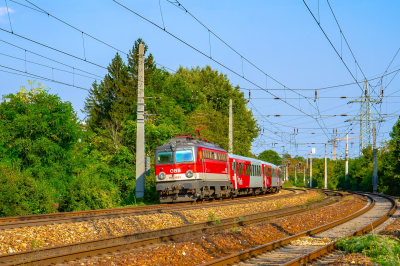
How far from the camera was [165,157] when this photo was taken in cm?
2439

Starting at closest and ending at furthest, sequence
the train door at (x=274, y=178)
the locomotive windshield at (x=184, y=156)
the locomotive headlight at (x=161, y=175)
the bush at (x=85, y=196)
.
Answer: the bush at (x=85, y=196) → the locomotive windshield at (x=184, y=156) → the locomotive headlight at (x=161, y=175) → the train door at (x=274, y=178)

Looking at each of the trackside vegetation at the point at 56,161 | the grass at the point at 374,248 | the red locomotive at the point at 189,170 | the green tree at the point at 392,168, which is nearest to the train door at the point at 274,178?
the green tree at the point at 392,168

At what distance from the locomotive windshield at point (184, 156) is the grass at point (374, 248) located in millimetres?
12986

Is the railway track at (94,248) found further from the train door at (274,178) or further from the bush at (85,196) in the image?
the train door at (274,178)

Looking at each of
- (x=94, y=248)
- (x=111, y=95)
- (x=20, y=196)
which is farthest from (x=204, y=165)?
(x=111, y=95)

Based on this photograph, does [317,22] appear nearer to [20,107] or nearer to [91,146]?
[20,107]

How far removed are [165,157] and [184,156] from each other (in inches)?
48.7

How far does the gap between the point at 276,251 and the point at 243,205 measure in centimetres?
1246

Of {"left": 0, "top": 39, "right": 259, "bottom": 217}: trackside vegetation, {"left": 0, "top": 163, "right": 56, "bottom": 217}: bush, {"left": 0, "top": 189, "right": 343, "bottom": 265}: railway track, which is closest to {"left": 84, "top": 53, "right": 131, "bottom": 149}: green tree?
{"left": 0, "top": 39, "right": 259, "bottom": 217}: trackside vegetation

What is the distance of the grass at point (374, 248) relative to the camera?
9047 mm

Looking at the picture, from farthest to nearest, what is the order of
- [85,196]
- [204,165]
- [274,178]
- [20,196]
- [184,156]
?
1. [274,178]
2. [204,165]
3. [184,156]
4. [85,196]
5. [20,196]

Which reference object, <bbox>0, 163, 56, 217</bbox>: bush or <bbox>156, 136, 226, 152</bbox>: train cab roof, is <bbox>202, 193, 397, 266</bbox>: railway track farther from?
<bbox>0, 163, 56, 217</bbox>: bush

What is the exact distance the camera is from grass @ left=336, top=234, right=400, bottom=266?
29.7 feet

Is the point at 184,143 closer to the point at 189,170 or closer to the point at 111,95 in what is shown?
the point at 189,170
